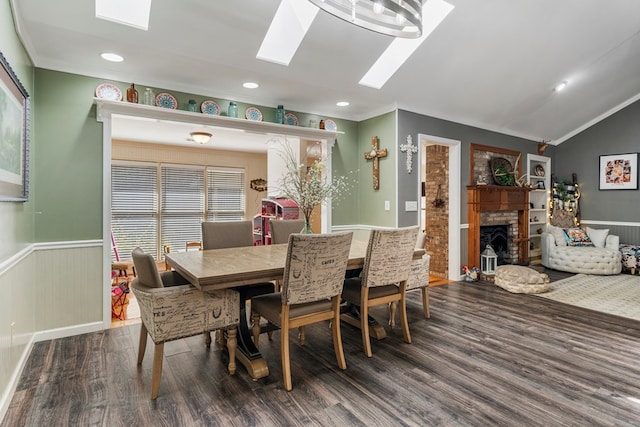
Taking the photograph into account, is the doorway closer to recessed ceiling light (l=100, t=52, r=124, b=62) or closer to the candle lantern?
the candle lantern

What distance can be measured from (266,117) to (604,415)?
13.2ft

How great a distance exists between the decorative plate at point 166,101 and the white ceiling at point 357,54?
130mm

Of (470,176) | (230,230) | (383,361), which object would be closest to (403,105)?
(470,176)

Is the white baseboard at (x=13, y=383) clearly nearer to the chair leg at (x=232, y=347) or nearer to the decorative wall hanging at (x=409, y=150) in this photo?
the chair leg at (x=232, y=347)

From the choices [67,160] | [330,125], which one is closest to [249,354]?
[67,160]

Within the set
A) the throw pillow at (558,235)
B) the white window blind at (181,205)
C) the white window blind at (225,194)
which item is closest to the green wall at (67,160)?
the white window blind at (181,205)

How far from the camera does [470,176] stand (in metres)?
5.46

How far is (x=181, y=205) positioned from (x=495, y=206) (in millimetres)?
5932

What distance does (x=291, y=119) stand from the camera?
450 cm

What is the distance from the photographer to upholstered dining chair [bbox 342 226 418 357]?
267 centimetres

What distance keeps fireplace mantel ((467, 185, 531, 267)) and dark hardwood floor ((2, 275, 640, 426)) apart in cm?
219

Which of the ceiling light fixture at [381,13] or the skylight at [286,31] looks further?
the skylight at [286,31]

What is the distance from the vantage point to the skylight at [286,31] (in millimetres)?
3104

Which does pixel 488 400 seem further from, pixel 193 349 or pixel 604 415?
pixel 193 349
